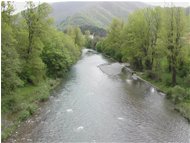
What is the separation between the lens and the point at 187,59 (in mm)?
44094

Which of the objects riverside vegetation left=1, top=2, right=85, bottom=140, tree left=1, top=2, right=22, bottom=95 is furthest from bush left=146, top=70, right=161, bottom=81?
tree left=1, top=2, right=22, bottom=95

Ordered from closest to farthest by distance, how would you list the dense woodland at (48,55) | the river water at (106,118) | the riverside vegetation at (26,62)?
the river water at (106,118), the riverside vegetation at (26,62), the dense woodland at (48,55)

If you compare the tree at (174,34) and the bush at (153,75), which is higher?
the tree at (174,34)

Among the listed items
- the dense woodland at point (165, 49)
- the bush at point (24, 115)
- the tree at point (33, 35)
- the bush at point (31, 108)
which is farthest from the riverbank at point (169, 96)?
the tree at point (33, 35)

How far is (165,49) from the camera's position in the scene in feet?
148

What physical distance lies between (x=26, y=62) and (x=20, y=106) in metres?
11.9

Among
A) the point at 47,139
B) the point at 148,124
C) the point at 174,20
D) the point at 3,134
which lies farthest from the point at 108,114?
the point at 174,20

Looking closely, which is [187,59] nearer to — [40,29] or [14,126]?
A: [40,29]

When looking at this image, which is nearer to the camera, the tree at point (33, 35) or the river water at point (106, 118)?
the river water at point (106, 118)

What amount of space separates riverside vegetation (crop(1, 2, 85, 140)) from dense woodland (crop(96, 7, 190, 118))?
16.0 metres

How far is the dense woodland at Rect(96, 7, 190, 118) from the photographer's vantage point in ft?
141

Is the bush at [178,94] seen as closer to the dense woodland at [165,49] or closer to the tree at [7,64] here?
the dense woodland at [165,49]

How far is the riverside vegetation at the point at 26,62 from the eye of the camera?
2951cm

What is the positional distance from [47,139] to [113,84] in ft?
84.9
